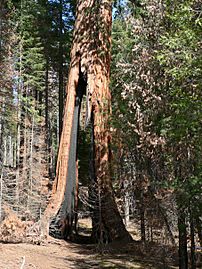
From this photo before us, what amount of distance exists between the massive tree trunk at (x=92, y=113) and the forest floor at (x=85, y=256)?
2.93 feet

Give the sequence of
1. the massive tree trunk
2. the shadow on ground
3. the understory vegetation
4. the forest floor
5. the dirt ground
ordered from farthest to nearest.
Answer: the massive tree trunk, the shadow on ground, the forest floor, the dirt ground, the understory vegetation

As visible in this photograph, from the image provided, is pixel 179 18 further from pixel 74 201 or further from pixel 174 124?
pixel 74 201

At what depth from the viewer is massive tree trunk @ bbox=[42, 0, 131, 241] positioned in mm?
12062

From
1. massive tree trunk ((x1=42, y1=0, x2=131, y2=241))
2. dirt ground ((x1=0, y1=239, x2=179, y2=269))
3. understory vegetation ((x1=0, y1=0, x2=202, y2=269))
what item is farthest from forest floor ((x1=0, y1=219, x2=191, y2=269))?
massive tree trunk ((x1=42, y1=0, x2=131, y2=241))

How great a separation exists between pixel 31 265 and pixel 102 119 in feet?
20.6

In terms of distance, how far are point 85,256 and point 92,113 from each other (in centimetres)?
485

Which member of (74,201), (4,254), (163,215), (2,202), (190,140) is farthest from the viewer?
(2,202)

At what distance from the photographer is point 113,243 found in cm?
1142

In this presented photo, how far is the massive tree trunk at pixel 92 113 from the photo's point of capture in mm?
12062

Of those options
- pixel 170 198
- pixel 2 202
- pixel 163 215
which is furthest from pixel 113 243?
pixel 2 202

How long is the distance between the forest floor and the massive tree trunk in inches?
35.2

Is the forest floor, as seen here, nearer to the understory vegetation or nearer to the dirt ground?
→ the dirt ground

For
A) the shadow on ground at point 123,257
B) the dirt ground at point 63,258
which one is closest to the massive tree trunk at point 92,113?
the shadow on ground at point 123,257

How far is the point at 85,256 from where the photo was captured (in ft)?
32.7
